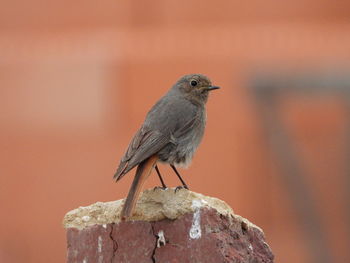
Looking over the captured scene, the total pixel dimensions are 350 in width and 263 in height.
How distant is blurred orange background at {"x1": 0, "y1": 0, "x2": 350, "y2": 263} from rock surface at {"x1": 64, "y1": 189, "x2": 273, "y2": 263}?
7.32 meters

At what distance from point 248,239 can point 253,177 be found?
818 cm

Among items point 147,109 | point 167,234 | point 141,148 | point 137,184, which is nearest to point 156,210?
point 167,234

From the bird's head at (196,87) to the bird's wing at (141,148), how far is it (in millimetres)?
943

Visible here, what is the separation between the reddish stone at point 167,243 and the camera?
6.46m

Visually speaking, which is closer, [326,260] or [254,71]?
[254,71]

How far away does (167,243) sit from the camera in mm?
6492

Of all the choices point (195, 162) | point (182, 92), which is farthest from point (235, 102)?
point (182, 92)

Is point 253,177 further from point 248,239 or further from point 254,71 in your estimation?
point 248,239

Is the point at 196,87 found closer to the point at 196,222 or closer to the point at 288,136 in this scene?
the point at 196,222

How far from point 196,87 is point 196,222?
2.51 metres

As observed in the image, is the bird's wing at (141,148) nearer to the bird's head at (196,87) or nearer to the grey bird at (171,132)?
the grey bird at (171,132)

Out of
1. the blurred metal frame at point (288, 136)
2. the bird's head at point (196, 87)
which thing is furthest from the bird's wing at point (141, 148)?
the blurred metal frame at point (288, 136)

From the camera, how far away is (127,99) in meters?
14.5

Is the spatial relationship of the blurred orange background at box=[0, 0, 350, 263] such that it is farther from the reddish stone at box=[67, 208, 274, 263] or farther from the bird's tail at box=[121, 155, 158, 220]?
the reddish stone at box=[67, 208, 274, 263]
